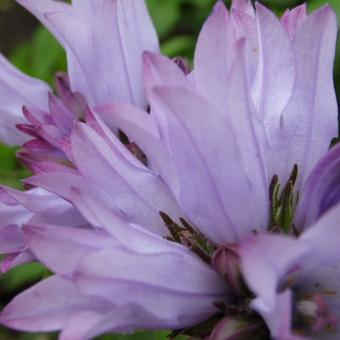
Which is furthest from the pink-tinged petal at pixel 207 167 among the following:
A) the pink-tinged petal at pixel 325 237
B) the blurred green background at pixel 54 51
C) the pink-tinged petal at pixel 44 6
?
the blurred green background at pixel 54 51

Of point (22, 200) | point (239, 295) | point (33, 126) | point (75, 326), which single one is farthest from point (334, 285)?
point (33, 126)

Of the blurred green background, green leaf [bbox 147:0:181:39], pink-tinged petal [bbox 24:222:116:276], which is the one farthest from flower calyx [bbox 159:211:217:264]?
green leaf [bbox 147:0:181:39]

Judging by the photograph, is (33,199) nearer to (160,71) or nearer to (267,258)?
(160,71)

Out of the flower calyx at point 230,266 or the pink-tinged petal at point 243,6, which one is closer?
the flower calyx at point 230,266

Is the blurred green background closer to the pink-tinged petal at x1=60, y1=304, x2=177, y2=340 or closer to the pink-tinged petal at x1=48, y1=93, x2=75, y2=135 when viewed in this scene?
the pink-tinged petal at x1=48, y1=93, x2=75, y2=135

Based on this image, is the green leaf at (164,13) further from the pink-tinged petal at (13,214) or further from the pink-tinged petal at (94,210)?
the pink-tinged petal at (94,210)

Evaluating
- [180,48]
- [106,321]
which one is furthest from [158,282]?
[180,48]
